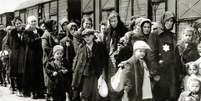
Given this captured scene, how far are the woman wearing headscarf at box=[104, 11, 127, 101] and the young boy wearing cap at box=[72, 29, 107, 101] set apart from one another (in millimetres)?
202

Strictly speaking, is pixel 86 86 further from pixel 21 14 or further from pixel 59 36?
pixel 21 14

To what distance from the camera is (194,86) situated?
23.7 ft

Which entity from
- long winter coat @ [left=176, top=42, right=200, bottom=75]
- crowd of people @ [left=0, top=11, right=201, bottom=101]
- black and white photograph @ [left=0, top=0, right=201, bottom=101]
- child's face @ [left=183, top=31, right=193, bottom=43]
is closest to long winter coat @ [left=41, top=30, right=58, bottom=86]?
black and white photograph @ [left=0, top=0, right=201, bottom=101]

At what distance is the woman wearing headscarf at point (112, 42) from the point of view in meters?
7.87

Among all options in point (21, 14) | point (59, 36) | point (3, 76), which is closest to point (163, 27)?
point (59, 36)

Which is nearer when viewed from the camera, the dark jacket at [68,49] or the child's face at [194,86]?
the child's face at [194,86]

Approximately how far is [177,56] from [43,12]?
655 inches

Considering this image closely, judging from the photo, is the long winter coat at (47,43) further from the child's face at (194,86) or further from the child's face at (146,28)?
the child's face at (194,86)

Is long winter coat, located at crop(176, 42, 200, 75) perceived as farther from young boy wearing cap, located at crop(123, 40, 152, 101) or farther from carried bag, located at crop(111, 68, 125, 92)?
carried bag, located at crop(111, 68, 125, 92)

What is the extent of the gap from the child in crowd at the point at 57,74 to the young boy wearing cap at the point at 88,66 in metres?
0.32

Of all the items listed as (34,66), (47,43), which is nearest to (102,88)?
(47,43)

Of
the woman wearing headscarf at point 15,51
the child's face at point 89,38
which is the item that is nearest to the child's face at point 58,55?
the child's face at point 89,38

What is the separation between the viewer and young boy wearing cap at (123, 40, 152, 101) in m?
6.27

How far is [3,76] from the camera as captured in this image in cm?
1359
